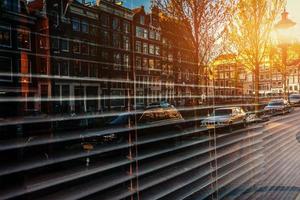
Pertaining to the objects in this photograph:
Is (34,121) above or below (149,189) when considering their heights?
above

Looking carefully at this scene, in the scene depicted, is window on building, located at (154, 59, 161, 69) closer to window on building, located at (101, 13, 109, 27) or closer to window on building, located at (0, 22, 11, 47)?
window on building, located at (101, 13, 109, 27)

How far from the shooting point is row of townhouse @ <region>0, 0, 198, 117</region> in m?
0.90

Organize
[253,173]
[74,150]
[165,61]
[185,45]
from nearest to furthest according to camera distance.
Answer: [74,150] < [165,61] < [185,45] < [253,173]

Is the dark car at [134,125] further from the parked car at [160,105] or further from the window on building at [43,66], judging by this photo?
the window on building at [43,66]

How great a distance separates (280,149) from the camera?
5.40 m

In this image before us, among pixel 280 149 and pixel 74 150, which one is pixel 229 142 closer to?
pixel 74 150

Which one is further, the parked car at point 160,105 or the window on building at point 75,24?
the parked car at point 160,105

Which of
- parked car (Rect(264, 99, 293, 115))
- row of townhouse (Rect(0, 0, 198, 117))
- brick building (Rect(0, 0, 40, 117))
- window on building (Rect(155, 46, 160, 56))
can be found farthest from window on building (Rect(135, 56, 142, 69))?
parked car (Rect(264, 99, 293, 115))

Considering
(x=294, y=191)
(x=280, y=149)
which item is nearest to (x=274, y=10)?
(x=280, y=149)

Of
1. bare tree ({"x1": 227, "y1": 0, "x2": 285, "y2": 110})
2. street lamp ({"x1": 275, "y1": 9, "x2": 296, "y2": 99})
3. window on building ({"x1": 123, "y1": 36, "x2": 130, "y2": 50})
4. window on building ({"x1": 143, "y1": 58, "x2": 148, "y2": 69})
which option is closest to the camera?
window on building ({"x1": 123, "y1": 36, "x2": 130, "y2": 50})

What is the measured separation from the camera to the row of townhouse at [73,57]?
2.95 ft

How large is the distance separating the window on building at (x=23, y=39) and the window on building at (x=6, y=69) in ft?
0.18

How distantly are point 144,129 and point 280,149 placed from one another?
4419 mm

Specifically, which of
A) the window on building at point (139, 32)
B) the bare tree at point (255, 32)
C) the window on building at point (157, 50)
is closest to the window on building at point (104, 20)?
the window on building at point (139, 32)
